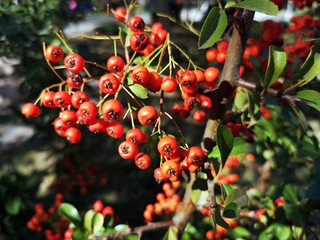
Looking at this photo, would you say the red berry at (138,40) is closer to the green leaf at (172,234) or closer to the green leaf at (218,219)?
the green leaf at (218,219)

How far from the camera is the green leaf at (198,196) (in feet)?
5.04

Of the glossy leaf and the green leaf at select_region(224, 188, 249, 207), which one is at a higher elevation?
the green leaf at select_region(224, 188, 249, 207)

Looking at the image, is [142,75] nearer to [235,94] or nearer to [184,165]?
[184,165]

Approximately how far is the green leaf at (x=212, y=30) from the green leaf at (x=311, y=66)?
1.18 feet

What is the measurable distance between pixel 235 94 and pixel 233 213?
2.37 feet

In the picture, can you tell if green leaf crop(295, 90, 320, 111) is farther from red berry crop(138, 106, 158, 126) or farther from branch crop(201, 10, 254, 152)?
red berry crop(138, 106, 158, 126)

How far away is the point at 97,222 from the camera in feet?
5.79

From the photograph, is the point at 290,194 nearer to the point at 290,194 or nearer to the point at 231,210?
the point at 290,194

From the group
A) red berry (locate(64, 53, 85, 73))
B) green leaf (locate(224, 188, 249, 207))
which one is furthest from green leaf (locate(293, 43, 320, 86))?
red berry (locate(64, 53, 85, 73))

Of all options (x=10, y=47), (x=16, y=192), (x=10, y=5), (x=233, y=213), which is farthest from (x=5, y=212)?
(x=233, y=213)

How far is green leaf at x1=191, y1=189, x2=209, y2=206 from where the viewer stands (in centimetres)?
154

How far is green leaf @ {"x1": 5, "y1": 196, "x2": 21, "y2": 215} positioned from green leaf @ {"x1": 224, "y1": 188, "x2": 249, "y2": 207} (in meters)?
1.97

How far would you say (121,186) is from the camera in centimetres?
491

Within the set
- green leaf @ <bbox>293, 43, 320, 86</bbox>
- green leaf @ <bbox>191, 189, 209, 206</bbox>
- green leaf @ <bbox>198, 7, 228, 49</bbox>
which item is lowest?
green leaf @ <bbox>191, 189, 209, 206</bbox>
